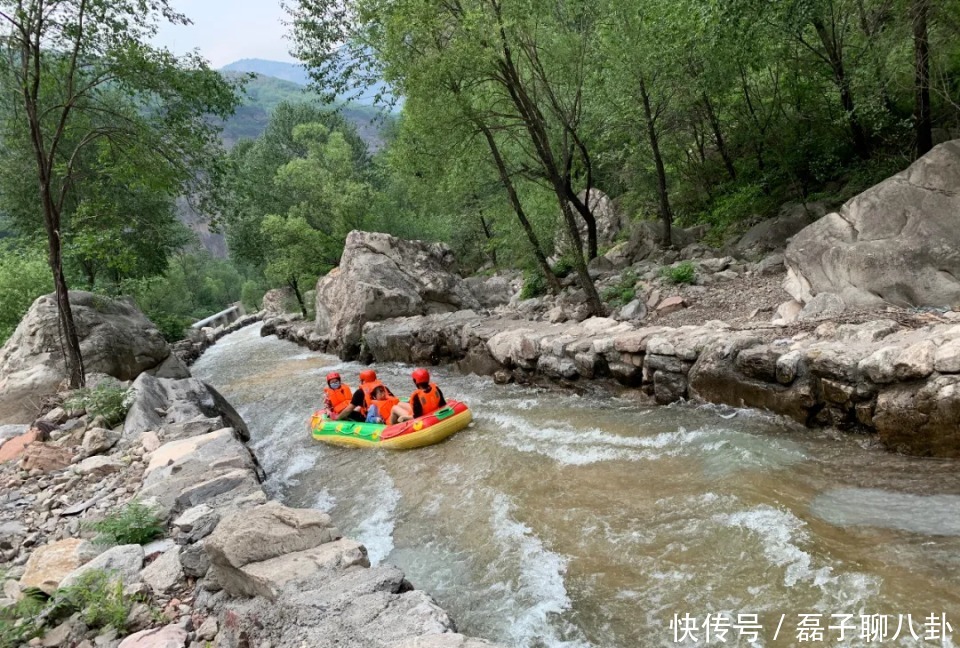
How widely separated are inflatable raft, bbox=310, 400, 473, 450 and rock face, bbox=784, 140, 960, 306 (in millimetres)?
5217

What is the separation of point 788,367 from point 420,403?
4.67 meters

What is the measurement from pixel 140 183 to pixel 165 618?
9.14 meters

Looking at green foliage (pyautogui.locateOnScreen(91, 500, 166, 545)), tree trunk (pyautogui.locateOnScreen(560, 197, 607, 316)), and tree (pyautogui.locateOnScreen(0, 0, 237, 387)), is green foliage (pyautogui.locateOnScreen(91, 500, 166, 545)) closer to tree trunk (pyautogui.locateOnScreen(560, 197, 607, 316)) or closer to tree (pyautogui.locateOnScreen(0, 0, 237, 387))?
tree (pyautogui.locateOnScreen(0, 0, 237, 387))

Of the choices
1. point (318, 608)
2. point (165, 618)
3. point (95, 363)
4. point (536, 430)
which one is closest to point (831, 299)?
point (536, 430)

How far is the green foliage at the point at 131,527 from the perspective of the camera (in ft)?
13.8

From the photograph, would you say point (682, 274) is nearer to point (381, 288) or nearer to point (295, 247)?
point (381, 288)

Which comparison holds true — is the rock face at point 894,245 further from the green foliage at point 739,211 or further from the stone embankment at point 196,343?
the stone embankment at point 196,343

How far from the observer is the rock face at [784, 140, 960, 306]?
705 cm

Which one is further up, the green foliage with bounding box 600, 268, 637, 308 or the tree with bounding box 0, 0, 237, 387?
the tree with bounding box 0, 0, 237, 387

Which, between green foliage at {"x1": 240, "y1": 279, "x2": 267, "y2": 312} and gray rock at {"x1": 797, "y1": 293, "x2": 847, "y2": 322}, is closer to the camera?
gray rock at {"x1": 797, "y1": 293, "x2": 847, "y2": 322}

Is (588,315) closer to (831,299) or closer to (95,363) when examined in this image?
(831,299)

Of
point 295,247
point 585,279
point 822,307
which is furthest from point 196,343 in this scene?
point 822,307

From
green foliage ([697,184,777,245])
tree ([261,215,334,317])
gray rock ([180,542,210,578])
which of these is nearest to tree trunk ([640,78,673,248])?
green foliage ([697,184,777,245])

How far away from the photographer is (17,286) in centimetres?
1650
